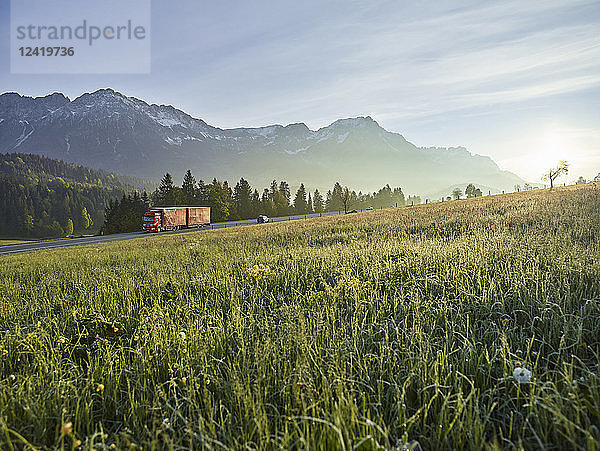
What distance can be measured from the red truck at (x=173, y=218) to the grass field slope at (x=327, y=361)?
4434 cm

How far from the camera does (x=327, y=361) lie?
304 centimetres

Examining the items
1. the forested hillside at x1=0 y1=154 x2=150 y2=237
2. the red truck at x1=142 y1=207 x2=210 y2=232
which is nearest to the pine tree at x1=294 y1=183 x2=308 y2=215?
the red truck at x1=142 y1=207 x2=210 y2=232

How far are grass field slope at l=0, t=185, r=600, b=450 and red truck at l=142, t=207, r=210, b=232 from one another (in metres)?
44.3

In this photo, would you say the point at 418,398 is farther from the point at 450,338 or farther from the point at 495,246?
the point at 495,246

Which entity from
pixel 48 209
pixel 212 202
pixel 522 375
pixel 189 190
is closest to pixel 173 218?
pixel 212 202

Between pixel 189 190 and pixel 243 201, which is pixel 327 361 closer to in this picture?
pixel 189 190

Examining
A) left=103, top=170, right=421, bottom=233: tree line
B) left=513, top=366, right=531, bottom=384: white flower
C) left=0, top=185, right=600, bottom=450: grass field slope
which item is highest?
left=103, top=170, right=421, bottom=233: tree line

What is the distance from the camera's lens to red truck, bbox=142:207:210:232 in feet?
156

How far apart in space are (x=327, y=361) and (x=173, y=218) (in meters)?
52.1

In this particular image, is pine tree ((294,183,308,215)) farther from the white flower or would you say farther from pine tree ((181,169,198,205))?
the white flower

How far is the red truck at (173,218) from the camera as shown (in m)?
47.4

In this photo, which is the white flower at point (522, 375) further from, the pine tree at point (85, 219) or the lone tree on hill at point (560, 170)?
the pine tree at point (85, 219)

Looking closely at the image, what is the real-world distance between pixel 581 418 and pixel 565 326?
4.31 ft

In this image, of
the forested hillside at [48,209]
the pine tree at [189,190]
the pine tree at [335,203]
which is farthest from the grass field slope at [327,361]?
the forested hillside at [48,209]
